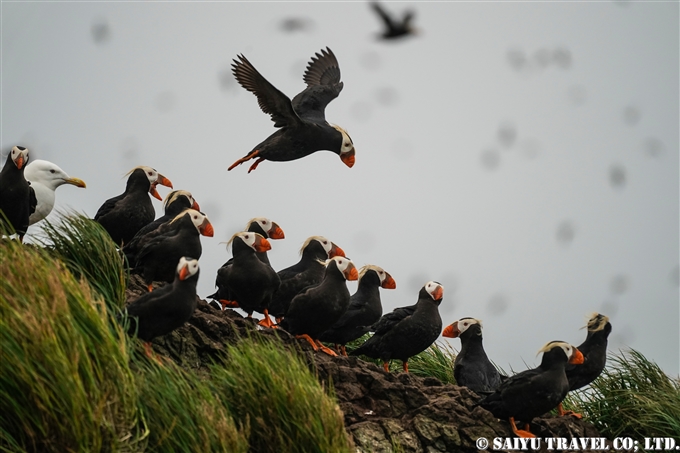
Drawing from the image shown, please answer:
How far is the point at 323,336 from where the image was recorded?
11039 millimetres

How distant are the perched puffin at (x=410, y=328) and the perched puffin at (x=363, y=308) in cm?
18

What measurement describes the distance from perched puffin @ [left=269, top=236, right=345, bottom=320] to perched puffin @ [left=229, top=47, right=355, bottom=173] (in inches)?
74.7

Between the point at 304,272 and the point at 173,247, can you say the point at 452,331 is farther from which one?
the point at 173,247

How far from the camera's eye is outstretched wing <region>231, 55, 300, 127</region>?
12.1 meters

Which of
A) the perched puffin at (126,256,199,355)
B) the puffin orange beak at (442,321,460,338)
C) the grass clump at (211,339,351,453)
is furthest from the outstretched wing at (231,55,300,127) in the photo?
the grass clump at (211,339,351,453)

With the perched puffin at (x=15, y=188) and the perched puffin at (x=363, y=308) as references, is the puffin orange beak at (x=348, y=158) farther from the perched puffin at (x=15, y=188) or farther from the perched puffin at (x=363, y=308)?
the perched puffin at (x=15, y=188)

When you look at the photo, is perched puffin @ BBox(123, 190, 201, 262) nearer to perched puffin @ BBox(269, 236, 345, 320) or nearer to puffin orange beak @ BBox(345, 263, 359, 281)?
perched puffin @ BBox(269, 236, 345, 320)

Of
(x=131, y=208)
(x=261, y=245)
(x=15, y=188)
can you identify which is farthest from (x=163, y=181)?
(x=261, y=245)

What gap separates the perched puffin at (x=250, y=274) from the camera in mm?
10250

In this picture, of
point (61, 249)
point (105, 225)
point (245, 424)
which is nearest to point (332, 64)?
point (105, 225)

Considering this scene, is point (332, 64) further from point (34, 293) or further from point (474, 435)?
point (34, 293)

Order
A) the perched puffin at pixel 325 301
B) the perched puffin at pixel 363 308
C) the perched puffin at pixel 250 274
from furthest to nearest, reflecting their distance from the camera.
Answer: the perched puffin at pixel 363 308 → the perched puffin at pixel 250 274 → the perched puffin at pixel 325 301

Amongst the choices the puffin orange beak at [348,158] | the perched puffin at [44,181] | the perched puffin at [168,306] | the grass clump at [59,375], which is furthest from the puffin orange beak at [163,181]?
the grass clump at [59,375]

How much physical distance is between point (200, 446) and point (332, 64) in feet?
31.0
